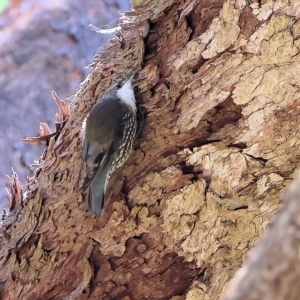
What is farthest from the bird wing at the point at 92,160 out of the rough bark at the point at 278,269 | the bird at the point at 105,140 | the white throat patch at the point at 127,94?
the rough bark at the point at 278,269

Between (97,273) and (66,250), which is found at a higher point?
(66,250)

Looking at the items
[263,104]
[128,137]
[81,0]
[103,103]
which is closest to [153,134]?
[128,137]

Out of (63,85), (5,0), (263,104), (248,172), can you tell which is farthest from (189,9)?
(5,0)

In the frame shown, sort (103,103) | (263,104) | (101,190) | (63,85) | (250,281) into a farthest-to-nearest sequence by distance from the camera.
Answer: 1. (63,85)
2. (103,103)
3. (101,190)
4. (263,104)
5. (250,281)

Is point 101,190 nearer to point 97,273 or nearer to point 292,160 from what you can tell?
point 97,273

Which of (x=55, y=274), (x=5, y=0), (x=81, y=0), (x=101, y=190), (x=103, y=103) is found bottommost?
(x=55, y=274)

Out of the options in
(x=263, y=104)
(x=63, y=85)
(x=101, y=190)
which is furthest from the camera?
(x=63, y=85)

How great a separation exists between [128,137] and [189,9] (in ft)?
1.54

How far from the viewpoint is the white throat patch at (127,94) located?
1.82 meters

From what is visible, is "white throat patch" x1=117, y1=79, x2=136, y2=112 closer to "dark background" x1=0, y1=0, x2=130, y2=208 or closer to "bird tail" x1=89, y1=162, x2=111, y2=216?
"bird tail" x1=89, y1=162, x2=111, y2=216

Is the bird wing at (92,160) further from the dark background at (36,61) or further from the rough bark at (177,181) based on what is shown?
the dark background at (36,61)

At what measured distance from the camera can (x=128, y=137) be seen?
6.18 feet

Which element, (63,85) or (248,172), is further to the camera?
(63,85)

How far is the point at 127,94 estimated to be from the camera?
1.83 metres
